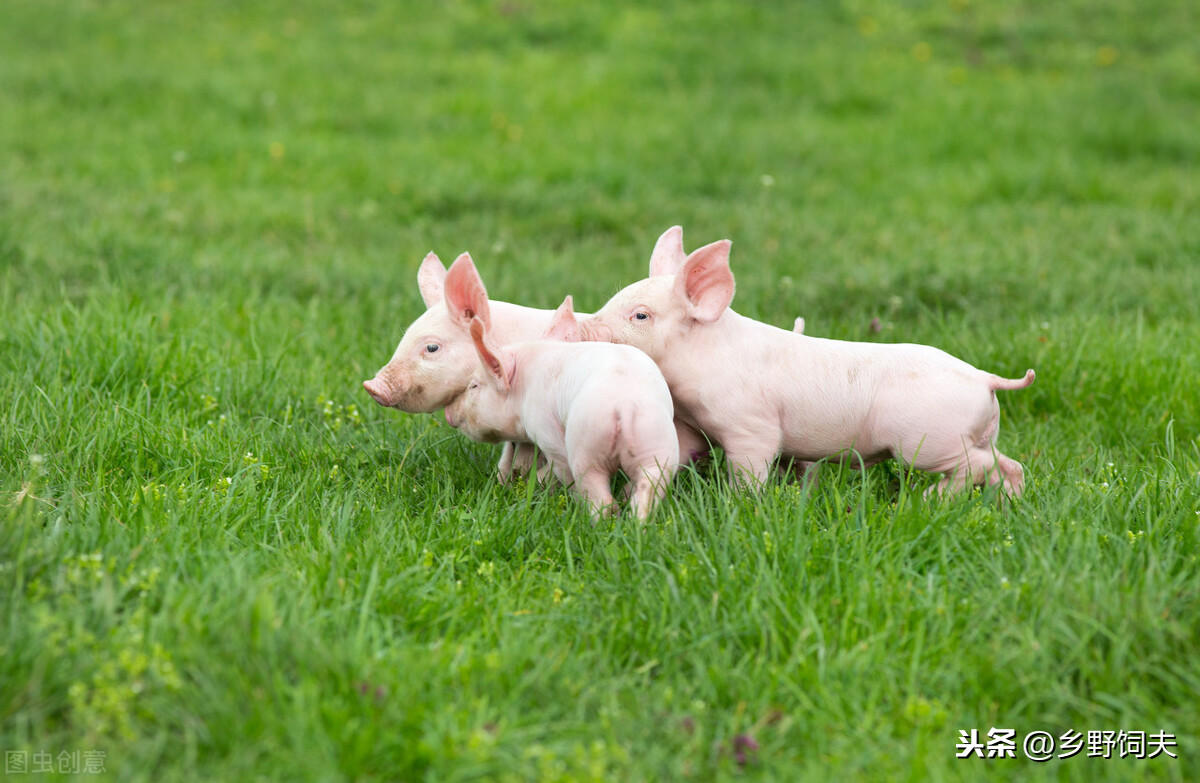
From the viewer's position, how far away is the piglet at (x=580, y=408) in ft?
9.42

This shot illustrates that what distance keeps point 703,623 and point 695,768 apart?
Result: 44 centimetres

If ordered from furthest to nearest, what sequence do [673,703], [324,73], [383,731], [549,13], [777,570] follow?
1. [549,13]
2. [324,73]
3. [777,570]
4. [673,703]
5. [383,731]

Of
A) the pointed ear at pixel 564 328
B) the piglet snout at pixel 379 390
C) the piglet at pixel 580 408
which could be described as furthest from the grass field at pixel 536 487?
the pointed ear at pixel 564 328

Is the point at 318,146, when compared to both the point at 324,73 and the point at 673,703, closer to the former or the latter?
the point at 324,73

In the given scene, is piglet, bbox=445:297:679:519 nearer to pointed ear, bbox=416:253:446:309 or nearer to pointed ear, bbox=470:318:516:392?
pointed ear, bbox=470:318:516:392

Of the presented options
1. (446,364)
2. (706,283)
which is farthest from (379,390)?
(706,283)

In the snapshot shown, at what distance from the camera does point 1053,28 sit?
40.2 feet

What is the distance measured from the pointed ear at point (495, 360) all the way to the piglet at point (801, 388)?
0.31 meters

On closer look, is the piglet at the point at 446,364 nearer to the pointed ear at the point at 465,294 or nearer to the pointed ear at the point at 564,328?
the pointed ear at the point at 465,294

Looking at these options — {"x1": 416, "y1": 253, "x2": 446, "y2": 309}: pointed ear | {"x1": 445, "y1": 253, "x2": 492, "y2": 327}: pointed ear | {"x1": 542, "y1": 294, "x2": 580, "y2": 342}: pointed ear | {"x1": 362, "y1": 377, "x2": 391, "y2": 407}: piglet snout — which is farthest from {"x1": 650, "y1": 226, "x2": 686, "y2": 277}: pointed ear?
{"x1": 362, "y1": 377, "x2": 391, "y2": 407}: piglet snout

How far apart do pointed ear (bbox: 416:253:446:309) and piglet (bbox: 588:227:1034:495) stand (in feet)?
2.08

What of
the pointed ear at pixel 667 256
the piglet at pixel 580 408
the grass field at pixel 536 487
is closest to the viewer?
the grass field at pixel 536 487

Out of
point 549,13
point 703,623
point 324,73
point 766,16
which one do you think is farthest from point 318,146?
point 703,623

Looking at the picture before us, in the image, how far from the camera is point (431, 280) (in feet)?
12.3
